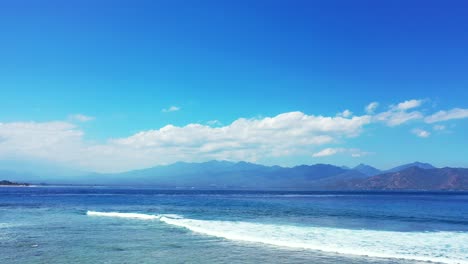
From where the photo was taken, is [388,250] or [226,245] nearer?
[388,250]

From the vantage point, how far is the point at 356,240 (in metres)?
26.7

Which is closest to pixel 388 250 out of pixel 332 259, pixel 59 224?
pixel 332 259

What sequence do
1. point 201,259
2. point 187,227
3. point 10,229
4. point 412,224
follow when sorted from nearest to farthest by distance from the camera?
point 201,259 < point 10,229 < point 187,227 < point 412,224

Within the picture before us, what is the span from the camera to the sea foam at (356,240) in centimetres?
2239

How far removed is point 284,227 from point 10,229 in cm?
2143

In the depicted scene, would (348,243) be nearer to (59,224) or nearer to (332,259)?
(332,259)

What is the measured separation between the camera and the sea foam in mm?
22391

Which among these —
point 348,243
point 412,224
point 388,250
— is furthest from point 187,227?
point 412,224

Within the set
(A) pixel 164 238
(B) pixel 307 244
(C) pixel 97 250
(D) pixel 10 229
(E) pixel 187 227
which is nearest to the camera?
(C) pixel 97 250

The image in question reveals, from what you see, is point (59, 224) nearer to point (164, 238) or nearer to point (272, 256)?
point (164, 238)

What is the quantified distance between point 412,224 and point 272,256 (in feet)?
76.5

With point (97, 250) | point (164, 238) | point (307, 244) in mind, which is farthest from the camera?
point (164, 238)

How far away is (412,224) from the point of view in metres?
38.8

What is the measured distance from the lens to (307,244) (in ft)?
81.1
